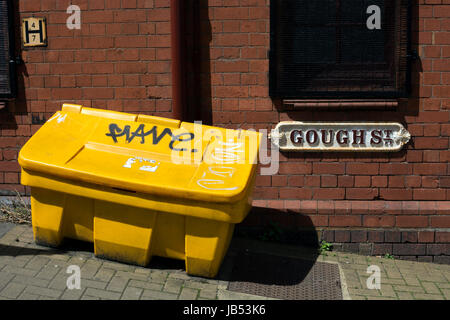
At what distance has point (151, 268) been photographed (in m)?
4.46

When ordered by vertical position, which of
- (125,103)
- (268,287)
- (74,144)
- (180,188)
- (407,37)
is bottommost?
(268,287)

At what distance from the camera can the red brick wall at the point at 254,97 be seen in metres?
5.19

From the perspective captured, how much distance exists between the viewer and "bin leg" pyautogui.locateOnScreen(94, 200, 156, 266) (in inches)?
166

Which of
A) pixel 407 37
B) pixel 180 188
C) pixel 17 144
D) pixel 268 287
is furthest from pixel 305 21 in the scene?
pixel 17 144

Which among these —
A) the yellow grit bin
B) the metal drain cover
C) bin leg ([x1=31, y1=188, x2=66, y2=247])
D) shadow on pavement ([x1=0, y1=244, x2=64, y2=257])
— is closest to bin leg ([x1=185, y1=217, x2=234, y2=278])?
the yellow grit bin

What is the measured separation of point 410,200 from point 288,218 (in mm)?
1305

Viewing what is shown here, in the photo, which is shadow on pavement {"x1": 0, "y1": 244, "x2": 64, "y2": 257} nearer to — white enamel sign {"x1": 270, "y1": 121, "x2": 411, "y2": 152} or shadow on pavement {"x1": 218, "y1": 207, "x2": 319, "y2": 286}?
shadow on pavement {"x1": 218, "y1": 207, "x2": 319, "y2": 286}

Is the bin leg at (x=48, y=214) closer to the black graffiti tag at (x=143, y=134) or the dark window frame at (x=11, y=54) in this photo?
the black graffiti tag at (x=143, y=134)

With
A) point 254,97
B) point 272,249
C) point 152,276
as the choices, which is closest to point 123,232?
point 152,276

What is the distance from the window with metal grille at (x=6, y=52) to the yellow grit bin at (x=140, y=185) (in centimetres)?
116

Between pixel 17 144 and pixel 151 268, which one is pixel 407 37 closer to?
pixel 151 268

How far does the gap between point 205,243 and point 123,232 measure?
2.37 ft

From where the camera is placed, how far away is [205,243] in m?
4.17

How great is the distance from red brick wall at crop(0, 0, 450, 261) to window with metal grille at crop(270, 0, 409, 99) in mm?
156
